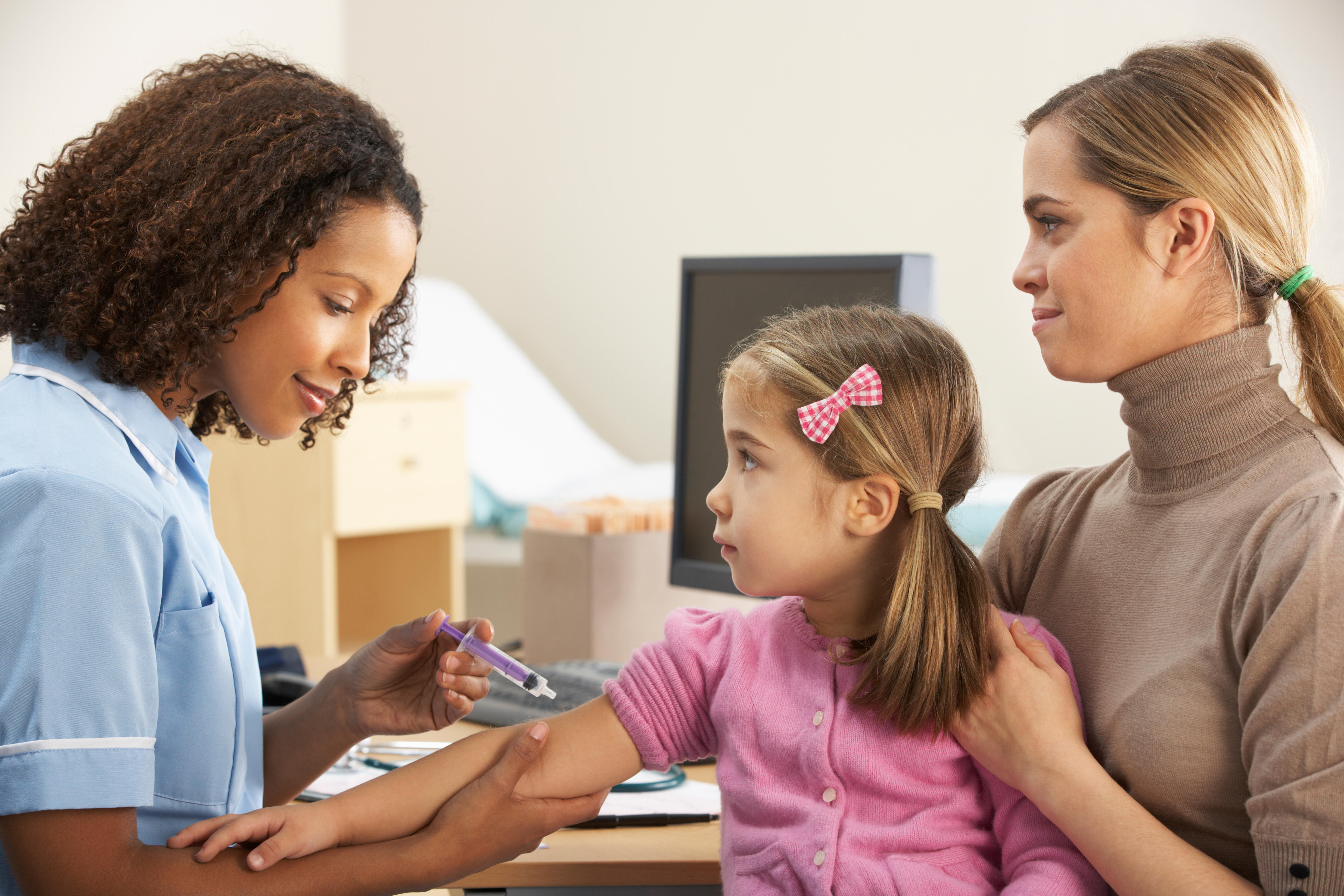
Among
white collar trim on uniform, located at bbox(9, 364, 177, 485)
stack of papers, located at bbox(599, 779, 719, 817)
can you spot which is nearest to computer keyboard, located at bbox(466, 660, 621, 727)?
stack of papers, located at bbox(599, 779, 719, 817)

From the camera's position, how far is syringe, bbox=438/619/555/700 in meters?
1.06

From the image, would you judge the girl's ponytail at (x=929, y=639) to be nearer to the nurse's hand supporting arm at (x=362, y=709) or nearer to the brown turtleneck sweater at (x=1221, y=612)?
the brown turtleneck sweater at (x=1221, y=612)

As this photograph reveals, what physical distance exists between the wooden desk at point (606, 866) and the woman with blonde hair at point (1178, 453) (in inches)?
12.8

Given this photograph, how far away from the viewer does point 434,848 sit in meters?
1.00

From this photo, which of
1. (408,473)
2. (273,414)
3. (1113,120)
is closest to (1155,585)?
(1113,120)

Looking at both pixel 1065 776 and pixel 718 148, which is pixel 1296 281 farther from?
pixel 718 148

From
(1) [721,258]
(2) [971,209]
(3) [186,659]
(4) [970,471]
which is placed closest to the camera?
(3) [186,659]

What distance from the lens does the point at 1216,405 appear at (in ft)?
3.15

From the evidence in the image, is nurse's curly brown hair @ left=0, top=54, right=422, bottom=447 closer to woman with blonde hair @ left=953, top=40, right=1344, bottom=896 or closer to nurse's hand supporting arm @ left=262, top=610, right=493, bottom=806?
nurse's hand supporting arm @ left=262, top=610, right=493, bottom=806

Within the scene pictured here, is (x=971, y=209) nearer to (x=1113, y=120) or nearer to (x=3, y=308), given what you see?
(x=1113, y=120)

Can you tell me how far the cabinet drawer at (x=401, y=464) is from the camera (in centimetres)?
289

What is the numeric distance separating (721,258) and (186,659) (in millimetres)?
959

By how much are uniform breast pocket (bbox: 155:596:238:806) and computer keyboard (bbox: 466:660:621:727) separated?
0.49 m

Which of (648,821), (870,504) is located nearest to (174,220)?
(870,504)
